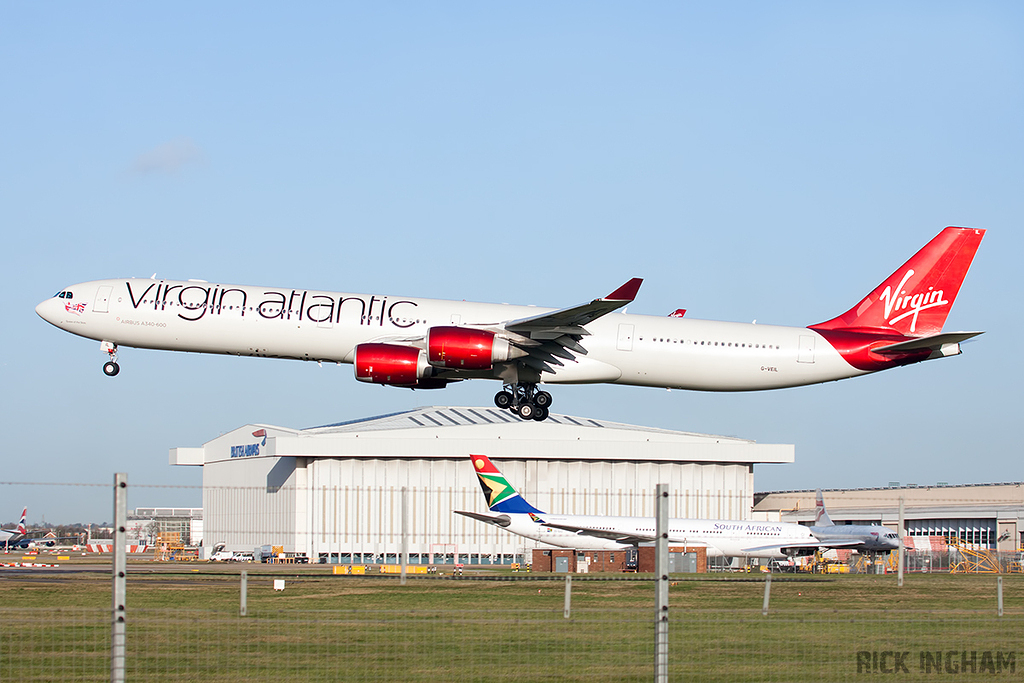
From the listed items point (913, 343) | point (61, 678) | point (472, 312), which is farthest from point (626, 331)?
point (61, 678)

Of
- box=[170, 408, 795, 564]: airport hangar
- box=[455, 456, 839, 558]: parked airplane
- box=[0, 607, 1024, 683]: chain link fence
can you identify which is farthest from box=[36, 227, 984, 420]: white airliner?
box=[170, 408, 795, 564]: airport hangar

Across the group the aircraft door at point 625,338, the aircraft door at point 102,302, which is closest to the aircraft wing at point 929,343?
the aircraft door at point 625,338

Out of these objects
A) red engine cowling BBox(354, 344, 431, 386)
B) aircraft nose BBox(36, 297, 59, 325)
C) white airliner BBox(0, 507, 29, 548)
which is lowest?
white airliner BBox(0, 507, 29, 548)

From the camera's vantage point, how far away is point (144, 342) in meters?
39.2

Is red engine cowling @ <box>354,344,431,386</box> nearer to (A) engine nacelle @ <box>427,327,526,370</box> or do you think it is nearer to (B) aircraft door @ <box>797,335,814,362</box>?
(A) engine nacelle @ <box>427,327,526,370</box>

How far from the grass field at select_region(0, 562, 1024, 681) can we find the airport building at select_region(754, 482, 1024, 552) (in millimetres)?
45689

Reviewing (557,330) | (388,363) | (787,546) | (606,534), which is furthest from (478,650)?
(787,546)

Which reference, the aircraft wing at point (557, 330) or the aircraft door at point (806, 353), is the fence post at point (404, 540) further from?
the aircraft door at point (806, 353)

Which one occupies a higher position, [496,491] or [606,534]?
[496,491]

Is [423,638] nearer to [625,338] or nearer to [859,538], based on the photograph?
[625,338]

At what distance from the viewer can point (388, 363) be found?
3622cm

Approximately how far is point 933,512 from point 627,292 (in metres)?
56.3

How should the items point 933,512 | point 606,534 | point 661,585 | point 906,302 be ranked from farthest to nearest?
point 933,512, point 606,534, point 906,302, point 661,585

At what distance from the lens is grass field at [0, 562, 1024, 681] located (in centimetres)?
1834
